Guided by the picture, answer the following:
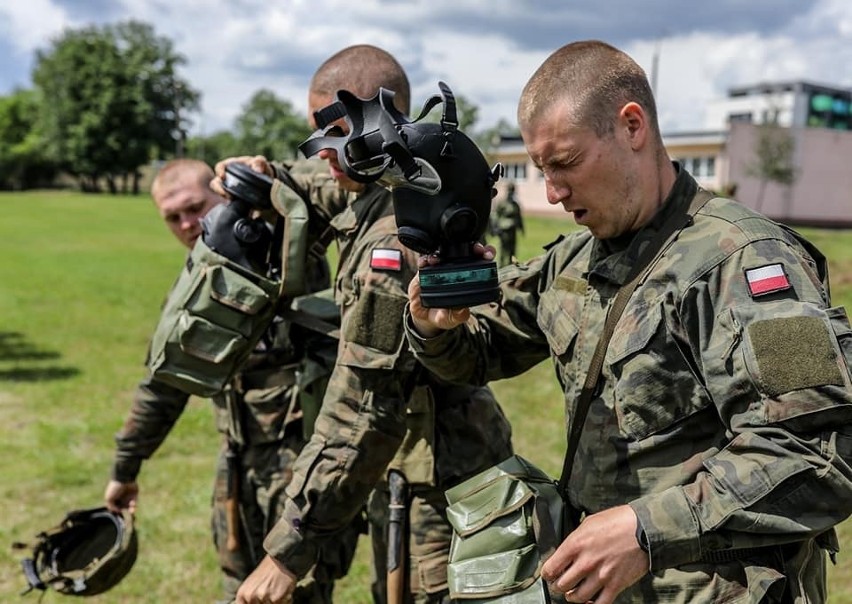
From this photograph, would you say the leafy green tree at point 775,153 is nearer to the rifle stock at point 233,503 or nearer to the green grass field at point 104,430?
the green grass field at point 104,430

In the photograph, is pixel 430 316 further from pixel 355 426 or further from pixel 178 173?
pixel 178 173

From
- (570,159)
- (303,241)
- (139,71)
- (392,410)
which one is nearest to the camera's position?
(570,159)

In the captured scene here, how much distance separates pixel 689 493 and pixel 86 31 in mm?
80205

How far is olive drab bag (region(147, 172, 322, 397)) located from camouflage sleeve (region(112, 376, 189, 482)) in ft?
1.93

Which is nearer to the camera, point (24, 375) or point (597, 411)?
point (597, 411)

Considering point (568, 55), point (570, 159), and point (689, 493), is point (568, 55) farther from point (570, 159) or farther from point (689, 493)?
point (689, 493)

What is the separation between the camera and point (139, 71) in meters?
69.1

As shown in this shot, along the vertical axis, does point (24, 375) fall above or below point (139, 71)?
below

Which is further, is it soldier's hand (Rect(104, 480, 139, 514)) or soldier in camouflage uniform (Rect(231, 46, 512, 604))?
soldier's hand (Rect(104, 480, 139, 514))

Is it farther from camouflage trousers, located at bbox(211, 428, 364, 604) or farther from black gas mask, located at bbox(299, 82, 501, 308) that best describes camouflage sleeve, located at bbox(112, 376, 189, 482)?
black gas mask, located at bbox(299, 82, 501, 308)

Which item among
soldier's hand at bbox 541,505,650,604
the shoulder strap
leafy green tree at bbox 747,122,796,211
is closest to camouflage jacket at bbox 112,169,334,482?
the shoulder strap

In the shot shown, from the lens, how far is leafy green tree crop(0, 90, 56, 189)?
247 ft

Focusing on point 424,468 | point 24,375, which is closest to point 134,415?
point 424,468

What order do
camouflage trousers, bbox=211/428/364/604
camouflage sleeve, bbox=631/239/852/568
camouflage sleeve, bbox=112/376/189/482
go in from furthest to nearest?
1. camouflage sleeve, bbox=112/376/189/482
2. camouflage trousers, bbox=211/428/364/604
3. camouflage sleeve, bbox=631/239/852/568
